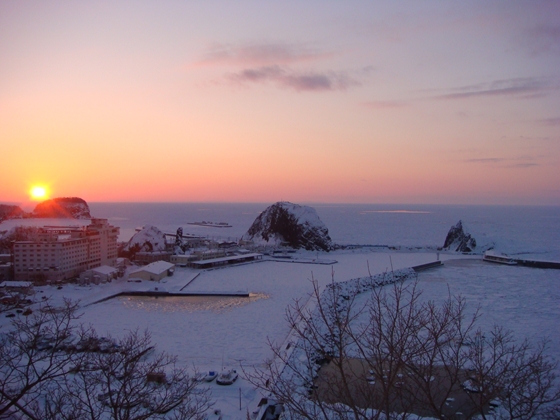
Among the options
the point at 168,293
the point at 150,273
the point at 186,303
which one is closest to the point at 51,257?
the point at 150,273

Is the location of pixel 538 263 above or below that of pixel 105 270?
below

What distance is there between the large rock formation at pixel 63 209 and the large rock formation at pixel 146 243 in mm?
74726

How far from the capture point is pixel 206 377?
9859 millimetres

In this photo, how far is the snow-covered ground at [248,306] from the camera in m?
11.8

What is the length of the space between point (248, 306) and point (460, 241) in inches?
1112

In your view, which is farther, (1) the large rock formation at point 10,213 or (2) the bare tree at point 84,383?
(1) the large rock formation at point 10,213

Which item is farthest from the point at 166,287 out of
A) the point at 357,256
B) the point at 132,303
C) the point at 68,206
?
the point at 68,206

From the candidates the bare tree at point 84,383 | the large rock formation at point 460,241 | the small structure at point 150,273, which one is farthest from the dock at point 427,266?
the bare tree at point 84,383

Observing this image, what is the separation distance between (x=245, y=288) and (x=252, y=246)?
16431 millimetres

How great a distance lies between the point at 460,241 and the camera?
39.2 meters

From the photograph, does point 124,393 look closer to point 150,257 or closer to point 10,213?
point 150,257

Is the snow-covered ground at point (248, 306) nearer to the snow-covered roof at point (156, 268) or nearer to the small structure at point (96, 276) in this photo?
the small structure at point (96, 276)

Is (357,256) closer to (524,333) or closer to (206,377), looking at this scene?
(524,333)

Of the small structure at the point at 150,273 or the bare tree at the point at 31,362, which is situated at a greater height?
the bare tree at the point at 31,362
